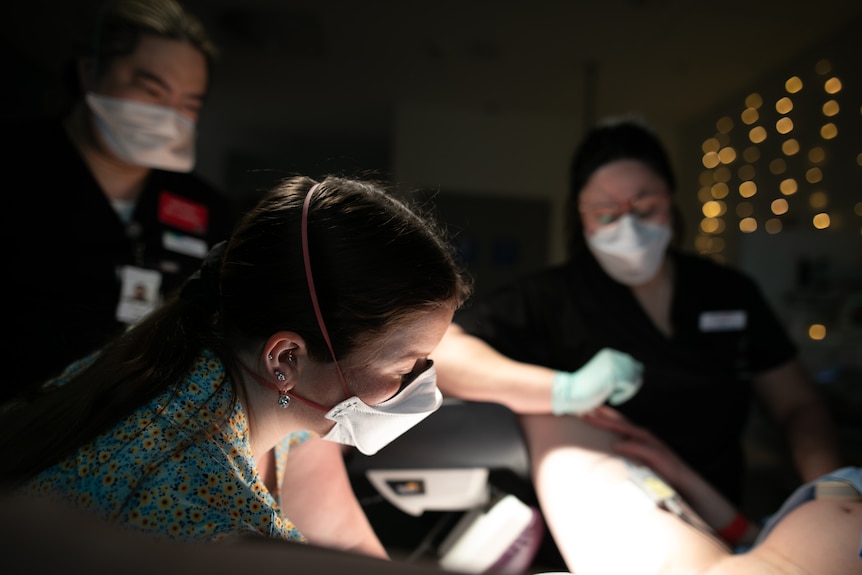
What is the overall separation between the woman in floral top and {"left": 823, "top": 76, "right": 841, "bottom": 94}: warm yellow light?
3.63 metres

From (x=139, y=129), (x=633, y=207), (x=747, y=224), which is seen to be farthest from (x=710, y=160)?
(x=139, y=129)

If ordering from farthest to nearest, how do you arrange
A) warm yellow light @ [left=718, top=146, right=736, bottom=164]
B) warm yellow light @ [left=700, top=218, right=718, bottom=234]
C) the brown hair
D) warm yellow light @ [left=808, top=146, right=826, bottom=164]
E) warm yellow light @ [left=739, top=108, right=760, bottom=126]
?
warm yellow light @ [left=700, top=218, right=718, bottom=234] < warm yellow light @ [left=718, top=146, right=736, bottom=164] < warm yellow light @ [left=739, top=108, right=760, bottom=126] < warm yellow light @ [left=808, top=146, right=826, bottom=164] < the brown hair

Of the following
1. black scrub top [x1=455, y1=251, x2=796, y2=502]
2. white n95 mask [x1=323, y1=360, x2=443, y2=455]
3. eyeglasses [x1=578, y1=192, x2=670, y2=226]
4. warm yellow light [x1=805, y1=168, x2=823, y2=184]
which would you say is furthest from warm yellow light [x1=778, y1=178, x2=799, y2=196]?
white n95 mask [x1=323, y1=360, x2=443, y2=455]

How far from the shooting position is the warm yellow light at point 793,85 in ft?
12.4

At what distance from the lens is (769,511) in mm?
1594

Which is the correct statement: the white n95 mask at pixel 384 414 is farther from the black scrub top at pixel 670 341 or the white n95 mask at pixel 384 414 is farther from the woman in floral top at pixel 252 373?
the black scrub top at pixel 670 341

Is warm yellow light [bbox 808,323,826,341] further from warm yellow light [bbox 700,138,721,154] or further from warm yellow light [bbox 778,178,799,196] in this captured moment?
warm yellow light [bbox 700,138,721,154]

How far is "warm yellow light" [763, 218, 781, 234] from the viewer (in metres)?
3.93

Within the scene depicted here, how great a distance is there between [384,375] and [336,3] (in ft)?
10.8

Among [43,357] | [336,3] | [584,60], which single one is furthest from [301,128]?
[43,357]

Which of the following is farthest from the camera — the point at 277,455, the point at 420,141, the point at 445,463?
the point at 420,141

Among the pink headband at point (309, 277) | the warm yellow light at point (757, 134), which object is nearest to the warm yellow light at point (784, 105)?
the warm yellow light at point (757, 134)

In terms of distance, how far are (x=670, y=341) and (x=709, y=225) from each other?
3779 mm

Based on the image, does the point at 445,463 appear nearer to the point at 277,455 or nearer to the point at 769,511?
the point at 277,455
